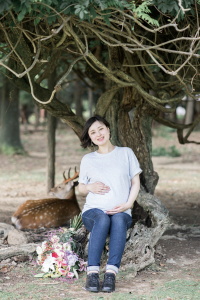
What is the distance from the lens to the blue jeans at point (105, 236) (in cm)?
296

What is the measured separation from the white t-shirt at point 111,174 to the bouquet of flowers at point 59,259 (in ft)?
1.26

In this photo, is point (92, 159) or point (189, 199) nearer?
point (92, 159)

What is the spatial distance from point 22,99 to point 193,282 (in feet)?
79.5

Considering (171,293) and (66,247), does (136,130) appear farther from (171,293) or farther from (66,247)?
(171,293)

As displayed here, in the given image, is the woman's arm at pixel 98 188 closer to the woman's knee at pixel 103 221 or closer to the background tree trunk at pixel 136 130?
the woman's knee at pixel 103 221

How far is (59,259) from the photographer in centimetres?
316

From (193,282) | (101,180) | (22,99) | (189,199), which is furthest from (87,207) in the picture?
(22,99)

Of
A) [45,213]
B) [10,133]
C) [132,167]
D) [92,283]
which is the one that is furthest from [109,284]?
[10,133]

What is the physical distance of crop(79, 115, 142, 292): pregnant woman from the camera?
296cm

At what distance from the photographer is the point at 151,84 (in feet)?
15.1

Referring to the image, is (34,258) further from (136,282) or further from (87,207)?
(136,282)

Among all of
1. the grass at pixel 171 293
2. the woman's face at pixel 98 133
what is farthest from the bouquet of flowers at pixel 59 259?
the woman's face at pixel 98 133

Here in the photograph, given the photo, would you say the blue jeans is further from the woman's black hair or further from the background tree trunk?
the background tree trunk

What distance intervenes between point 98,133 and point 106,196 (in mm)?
590
